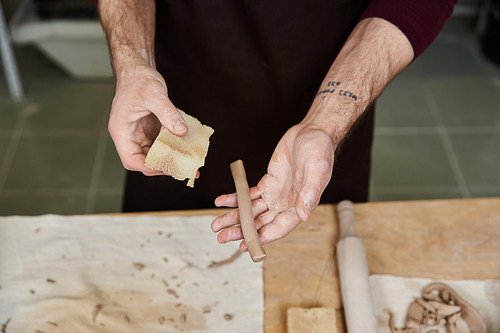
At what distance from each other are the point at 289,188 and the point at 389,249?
0.35 metres

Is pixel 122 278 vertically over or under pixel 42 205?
under

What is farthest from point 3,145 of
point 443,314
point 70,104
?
point 443,314

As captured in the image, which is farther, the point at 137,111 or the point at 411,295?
the point at 411,295

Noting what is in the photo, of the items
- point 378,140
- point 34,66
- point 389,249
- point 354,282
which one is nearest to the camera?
point 354,282

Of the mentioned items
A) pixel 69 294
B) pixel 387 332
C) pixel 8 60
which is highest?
pixel 8 60

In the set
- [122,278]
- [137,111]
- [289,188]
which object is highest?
[137,111]

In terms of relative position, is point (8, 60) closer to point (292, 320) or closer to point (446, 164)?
point (292, 320)

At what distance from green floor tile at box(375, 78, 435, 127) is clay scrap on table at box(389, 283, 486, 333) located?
69.4 inches

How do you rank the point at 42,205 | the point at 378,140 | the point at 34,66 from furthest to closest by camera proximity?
the point at 34,66 < the point at 378,140 < the point at 42,205

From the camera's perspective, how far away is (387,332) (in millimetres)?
949

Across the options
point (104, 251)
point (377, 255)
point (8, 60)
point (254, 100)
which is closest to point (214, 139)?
point (254, 100)

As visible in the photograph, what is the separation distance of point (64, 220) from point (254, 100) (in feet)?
1.97

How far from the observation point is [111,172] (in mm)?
2348

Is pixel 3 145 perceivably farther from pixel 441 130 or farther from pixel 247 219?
pixel 441 130
